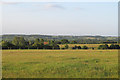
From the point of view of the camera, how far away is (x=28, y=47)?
53.1m

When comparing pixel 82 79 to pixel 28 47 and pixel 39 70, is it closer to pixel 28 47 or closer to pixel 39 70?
pixel 39 70

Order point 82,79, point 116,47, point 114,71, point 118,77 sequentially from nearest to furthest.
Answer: point 82,79
point 118,77
point 114,71
point 116,47

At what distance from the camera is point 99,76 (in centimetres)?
1200

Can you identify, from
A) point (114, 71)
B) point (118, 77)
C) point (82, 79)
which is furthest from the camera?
point (114, 71)

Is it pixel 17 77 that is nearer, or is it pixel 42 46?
pixel 17 77

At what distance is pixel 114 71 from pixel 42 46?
134 ft

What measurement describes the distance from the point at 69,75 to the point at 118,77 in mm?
3204

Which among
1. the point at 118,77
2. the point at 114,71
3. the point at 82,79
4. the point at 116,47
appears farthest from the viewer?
the point at 116,47

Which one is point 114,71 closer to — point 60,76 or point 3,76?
point 60,76

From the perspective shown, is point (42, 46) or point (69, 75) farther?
point (42, 46)

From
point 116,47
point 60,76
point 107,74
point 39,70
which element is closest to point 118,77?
point 107,74

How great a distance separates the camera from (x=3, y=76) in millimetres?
11867

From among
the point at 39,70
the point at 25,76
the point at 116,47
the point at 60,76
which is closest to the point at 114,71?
the point at 60,76

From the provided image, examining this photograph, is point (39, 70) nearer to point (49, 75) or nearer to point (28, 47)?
point (49, 75)
